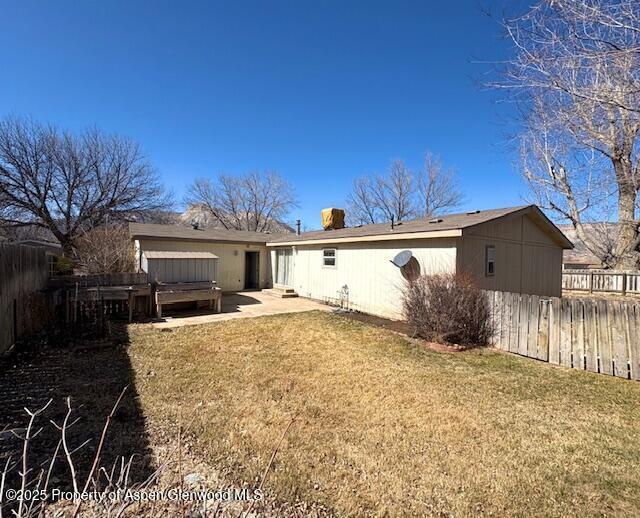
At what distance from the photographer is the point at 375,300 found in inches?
388

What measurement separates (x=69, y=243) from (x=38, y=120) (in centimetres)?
739

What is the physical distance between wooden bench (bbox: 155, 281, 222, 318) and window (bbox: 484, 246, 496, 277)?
26.6 feet

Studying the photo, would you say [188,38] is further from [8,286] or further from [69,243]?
[69,243]

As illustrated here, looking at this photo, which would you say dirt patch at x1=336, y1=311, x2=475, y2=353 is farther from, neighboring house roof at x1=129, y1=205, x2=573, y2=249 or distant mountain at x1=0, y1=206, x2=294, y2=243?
distant mountain at x1=0, y1=206, x2=294, y2=243

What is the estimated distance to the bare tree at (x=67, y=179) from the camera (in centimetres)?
1856

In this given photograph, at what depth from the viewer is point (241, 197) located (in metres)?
32.1

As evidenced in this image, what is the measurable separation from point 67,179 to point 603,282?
3220 centimetres

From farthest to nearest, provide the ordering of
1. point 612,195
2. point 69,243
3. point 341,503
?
point 69,243
point 612,195
point 341,503

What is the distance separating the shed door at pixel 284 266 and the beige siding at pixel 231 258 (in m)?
0.86

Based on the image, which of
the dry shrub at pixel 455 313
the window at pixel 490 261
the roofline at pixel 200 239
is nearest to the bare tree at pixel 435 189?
the roofline at pixel 200 239

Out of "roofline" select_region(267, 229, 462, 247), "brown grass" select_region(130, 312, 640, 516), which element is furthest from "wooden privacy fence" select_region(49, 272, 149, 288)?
"roofline" select_region(267, 229, 462, 247)

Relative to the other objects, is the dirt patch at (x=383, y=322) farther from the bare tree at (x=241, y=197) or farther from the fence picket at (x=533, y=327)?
the bare tree at (x=241, y=197)

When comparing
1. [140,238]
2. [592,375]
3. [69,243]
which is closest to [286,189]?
[69,243]

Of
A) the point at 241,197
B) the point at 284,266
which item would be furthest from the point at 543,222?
the point at 241,197
